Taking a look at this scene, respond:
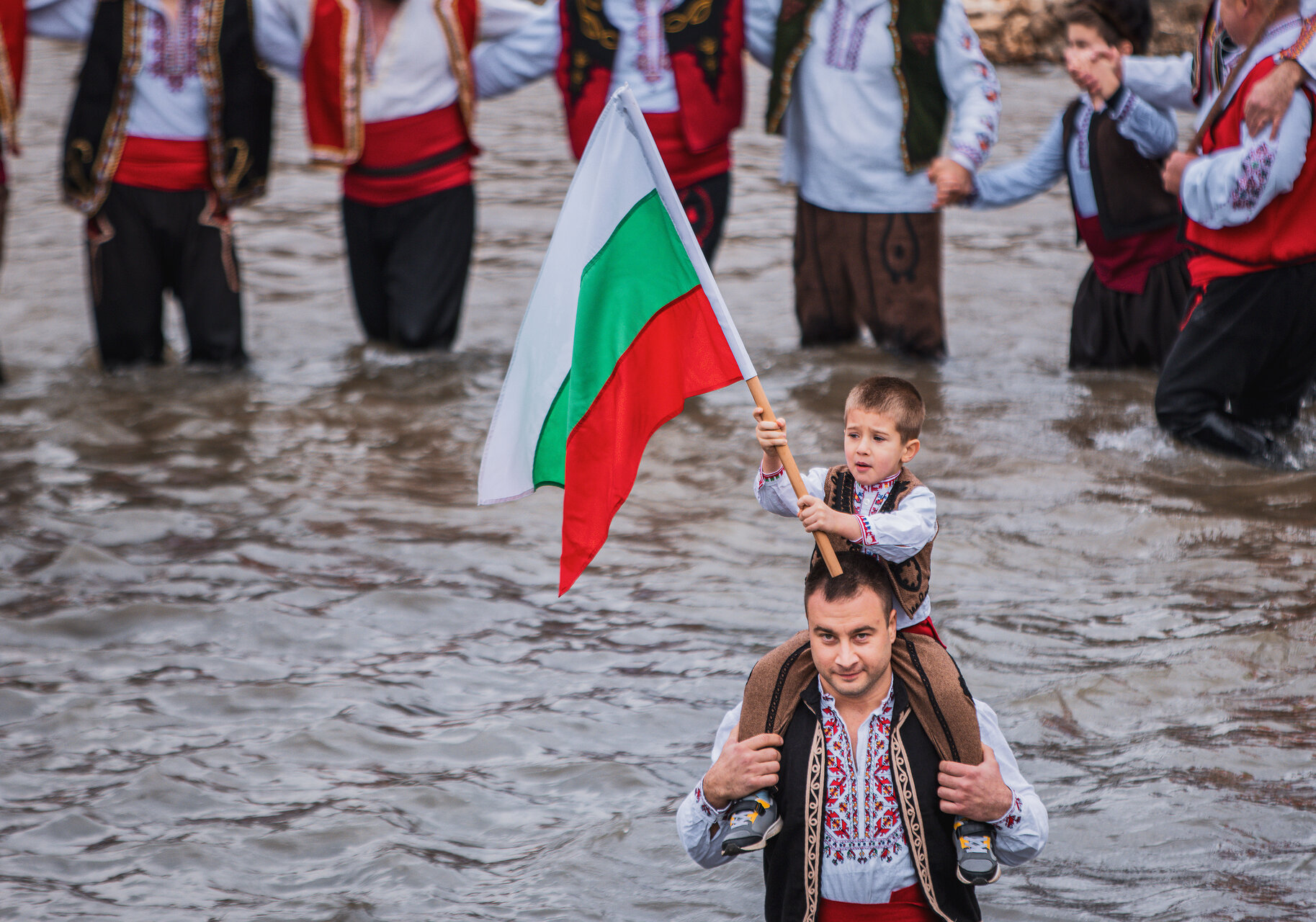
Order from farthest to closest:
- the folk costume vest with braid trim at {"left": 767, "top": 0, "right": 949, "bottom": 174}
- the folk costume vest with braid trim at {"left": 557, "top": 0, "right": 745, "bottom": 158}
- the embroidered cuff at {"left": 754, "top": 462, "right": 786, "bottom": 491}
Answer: the folk costume vest with braid trim at {"left": 557, "top": 0, "right": 745, "bottom": 158} → the folk costume vest with braid trim at {"left": 767, "top": 0, "right": 949, "bottom": 174} → the embroidered cuff at {"left": 754, "top": 462, "right": 786, "bottom": 491}

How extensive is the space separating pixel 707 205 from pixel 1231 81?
2.31 meters

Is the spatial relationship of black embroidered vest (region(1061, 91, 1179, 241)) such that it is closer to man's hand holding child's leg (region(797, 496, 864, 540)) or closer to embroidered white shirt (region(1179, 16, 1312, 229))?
embroidered white shirt (region(1179, 16, 1312, 229))

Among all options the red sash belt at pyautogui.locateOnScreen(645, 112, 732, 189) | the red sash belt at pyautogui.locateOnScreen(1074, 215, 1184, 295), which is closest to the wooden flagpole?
the red sash belt at pyautogui.locateOnScreen(1074, 215, 1184, 295)

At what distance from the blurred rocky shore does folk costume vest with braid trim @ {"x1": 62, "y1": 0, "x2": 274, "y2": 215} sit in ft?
29.8

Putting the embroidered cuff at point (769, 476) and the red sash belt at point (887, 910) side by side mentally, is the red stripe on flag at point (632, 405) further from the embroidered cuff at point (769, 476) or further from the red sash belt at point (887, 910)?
the red sash belt at point (887, 910)

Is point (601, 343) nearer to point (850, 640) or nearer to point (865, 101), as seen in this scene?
point (850, 640)

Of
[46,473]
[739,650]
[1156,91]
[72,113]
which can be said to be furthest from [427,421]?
[1156,91]

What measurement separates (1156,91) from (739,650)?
103 inches

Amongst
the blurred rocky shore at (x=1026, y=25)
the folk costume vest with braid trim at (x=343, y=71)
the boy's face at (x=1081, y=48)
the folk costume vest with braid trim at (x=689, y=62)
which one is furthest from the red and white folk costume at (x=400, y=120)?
the blurred rocky shore at (x=1026, y=25)

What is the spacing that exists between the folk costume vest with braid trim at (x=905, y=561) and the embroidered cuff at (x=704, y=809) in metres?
0.49

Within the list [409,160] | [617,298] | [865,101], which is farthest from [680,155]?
[617,298]

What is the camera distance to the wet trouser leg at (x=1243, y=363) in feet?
16.4

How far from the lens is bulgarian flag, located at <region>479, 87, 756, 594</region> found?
9.82ft

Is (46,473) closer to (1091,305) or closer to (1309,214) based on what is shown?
(1091,305)
